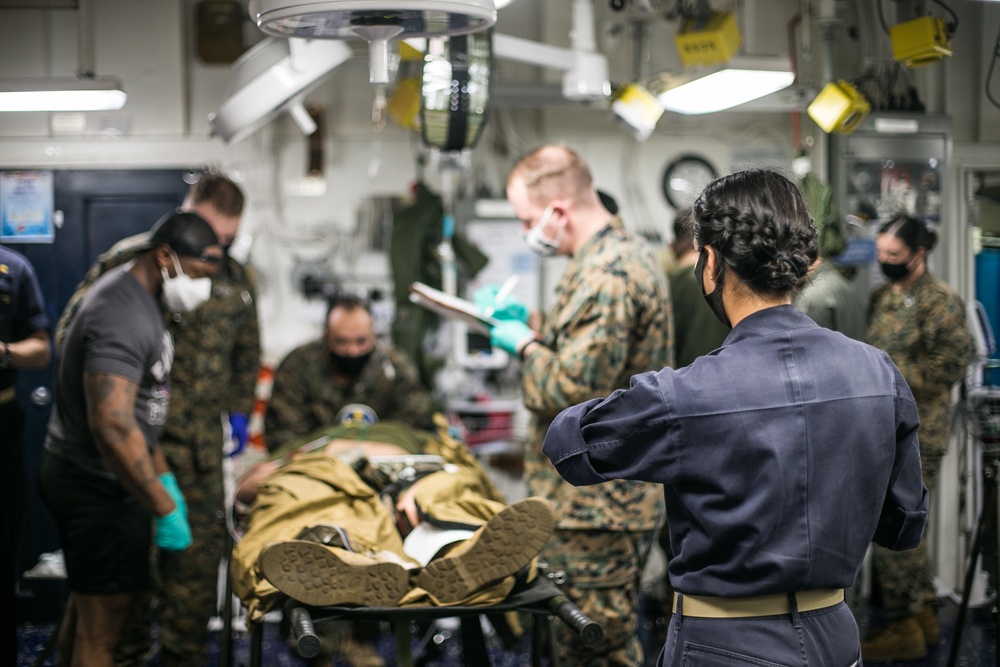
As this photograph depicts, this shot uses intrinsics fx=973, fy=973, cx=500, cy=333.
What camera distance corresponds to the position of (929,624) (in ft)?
10.7

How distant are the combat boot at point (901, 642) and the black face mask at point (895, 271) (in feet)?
3.78

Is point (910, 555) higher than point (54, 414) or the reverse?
the reverse

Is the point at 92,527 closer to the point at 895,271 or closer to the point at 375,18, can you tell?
the point at 375,18

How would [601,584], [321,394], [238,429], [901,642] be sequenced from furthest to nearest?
[238,429]
[321,394]
[901,642]
[601,584]

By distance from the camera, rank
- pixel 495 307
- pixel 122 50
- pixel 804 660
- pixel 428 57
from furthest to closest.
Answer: pixel 122 50 → pixel 495 307 → pixel 428 57 → pixel 804 660

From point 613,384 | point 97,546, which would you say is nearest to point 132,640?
point 97,546

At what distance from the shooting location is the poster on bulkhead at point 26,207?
2922mm

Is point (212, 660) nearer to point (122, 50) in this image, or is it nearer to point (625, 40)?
point (122, 50)

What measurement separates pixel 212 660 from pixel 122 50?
100 inches

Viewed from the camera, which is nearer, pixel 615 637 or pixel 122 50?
pixel 615 637

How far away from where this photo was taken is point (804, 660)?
1690 mm

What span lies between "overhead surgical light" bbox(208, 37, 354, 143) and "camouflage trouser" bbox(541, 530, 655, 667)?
1.57m

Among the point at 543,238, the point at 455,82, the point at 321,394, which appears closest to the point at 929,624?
the point at 543,238

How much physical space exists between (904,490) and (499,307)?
5.08 feet
